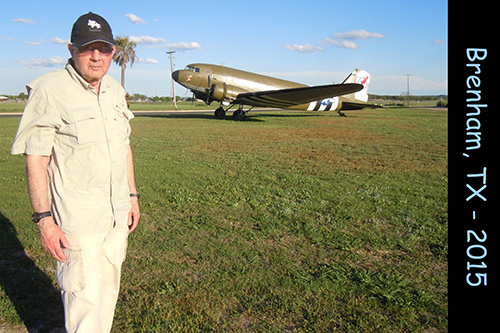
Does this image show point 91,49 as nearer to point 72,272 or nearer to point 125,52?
point 72,272

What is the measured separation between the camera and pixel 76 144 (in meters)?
2.14

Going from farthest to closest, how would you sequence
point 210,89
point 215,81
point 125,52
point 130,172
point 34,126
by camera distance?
1. point 125,52
2. point 215,81
3. point 210,89
4. point 130,172
5. point 34,126

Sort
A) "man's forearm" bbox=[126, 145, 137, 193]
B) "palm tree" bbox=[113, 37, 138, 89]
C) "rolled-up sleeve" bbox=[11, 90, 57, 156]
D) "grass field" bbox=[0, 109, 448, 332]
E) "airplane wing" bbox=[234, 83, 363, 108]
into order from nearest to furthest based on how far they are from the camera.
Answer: "rolled-up sleeve" bbox=[11, 90, 57, 156], "man's forearm" bbox=[126, 145, 137, 193], "grass field" bbox=[0, 109, 448, 332], "airplane wing" bbox=[234, 83, 363, 108], "palm tree" bbox=[113, 37, 138, 89]

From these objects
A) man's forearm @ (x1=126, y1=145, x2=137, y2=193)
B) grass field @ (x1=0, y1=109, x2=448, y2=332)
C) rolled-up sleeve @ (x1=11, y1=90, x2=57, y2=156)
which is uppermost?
rolled-up sleeve @ (x1=11, y1=90, x2=57, y2=156)

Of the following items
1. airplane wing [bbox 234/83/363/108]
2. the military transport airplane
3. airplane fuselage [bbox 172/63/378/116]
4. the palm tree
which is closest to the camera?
airplane wing [bbox 234/83/363/108]

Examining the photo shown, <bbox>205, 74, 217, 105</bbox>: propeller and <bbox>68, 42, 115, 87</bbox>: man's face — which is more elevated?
<bbox>205, 74, 217, 105</bbox>: propeller

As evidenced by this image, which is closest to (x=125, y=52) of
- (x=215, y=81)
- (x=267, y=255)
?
(x=215, y=81)

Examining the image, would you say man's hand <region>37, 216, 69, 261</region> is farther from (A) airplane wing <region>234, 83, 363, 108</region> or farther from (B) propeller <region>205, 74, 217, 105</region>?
(B) propeller <region>205, 74, 217, 105</region>

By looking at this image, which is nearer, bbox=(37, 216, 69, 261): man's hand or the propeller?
bbox=(37, 216, 69, 261): man's hand

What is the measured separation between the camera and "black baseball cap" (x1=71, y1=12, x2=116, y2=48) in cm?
209

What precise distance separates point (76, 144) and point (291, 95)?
74.3ft

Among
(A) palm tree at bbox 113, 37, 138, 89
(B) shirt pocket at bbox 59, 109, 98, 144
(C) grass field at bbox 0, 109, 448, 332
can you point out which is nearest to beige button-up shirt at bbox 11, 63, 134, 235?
(B) shirt pocket at bbox 59, 109, 98, 144

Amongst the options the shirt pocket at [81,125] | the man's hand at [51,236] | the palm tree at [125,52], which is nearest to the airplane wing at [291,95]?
the shirt pocket at [81,125]
